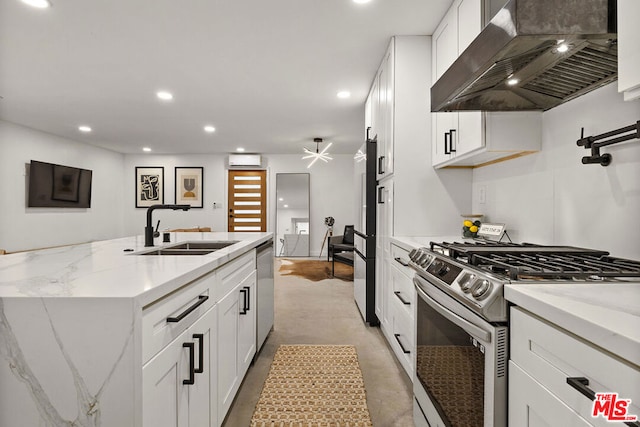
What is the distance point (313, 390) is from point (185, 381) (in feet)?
3.63

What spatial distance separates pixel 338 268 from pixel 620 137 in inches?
207

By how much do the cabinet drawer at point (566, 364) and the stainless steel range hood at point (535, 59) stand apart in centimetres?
88

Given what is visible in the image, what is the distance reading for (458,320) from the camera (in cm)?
110

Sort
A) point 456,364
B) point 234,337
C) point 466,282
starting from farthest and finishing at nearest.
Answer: point 234,337, point 456,364, point 466,282

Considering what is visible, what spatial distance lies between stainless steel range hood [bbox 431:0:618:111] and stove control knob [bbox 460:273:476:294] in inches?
30.5

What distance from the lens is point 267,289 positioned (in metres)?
2.66

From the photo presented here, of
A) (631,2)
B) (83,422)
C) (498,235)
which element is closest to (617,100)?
(631,2)

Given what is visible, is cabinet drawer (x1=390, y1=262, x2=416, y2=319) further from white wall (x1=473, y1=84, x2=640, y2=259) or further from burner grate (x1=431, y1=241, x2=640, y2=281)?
white wall (x1=473, y1=84, x2=640, y2=259)

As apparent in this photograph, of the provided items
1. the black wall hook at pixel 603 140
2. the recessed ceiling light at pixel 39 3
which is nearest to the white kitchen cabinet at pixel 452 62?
the black wall hook at pixel 603 140

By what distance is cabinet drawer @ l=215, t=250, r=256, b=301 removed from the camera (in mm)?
1536

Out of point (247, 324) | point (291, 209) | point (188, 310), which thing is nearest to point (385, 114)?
point (247, 324)

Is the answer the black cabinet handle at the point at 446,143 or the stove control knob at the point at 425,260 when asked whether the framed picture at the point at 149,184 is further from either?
the stove control knob at the point at 425,260

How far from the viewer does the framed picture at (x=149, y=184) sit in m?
8.00

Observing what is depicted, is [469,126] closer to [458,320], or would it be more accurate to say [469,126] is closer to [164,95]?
[458,320]
